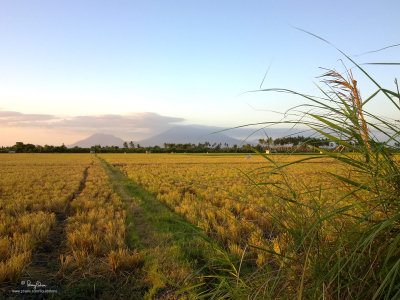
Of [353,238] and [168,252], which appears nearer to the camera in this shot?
[353,238]

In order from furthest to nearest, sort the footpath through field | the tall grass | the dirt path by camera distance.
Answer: the dirt path, the footpath through field, the tall grass

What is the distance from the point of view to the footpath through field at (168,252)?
2.64 m

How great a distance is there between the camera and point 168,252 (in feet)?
15.4

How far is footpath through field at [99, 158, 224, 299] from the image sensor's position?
2.64m

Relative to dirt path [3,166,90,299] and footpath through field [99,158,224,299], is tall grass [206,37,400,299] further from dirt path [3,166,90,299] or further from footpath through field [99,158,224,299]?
dirt path [3,166,90,299]

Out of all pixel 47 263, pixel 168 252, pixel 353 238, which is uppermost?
pixel 353 238

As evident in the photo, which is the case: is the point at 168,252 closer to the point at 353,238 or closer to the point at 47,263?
the point at 47,263

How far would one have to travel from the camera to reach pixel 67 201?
988 centimetres

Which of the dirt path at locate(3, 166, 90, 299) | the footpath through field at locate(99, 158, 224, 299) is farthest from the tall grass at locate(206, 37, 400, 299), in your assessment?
the dirt path at locate(3, 166, 90, 299)

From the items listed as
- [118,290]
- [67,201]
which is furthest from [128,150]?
[118,290]

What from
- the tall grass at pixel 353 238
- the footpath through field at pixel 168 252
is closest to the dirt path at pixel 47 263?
the footpath through field at pixel 168 252

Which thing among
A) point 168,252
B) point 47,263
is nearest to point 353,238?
point 168,252

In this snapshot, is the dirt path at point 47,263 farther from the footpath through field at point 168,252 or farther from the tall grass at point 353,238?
the tall grass at point 353,238

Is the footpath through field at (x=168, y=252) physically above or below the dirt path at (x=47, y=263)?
above
